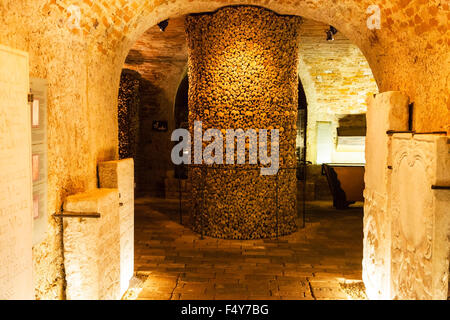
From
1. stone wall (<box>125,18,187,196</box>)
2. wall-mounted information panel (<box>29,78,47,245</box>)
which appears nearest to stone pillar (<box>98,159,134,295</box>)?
wall-mounted information panel (<box>29,78,47,245</box>)

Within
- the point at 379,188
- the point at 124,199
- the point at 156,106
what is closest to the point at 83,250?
the point at 124,199

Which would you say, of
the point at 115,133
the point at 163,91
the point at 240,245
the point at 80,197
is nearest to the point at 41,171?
the point at 80,197

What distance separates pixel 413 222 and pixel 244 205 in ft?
11.7

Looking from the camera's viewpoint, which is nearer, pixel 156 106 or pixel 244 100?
pixel 244 100

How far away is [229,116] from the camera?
20.4 feet

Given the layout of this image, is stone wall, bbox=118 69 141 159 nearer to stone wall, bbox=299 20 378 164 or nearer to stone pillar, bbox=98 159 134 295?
stone wall, bbox=299 20 378 164

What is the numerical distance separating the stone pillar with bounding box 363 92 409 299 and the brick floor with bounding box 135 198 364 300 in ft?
1.57

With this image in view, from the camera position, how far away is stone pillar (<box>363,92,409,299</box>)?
11.8 ft

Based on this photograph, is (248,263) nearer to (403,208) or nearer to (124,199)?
(124,199)

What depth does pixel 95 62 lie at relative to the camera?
3.78m

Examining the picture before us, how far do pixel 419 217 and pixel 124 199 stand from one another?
2682mm

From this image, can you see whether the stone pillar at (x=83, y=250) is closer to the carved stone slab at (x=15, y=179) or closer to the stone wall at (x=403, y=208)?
the carved stone slab at (x=15, y=179)

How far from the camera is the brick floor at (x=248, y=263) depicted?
434 cm

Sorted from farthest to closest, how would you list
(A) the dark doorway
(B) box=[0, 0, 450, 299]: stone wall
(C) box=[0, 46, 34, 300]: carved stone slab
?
(A) the dark doorway < (B) box=[0, 0, 450, 299]: stone wall < (C) box=[0, 46, 34, 300]: carved stone slab
